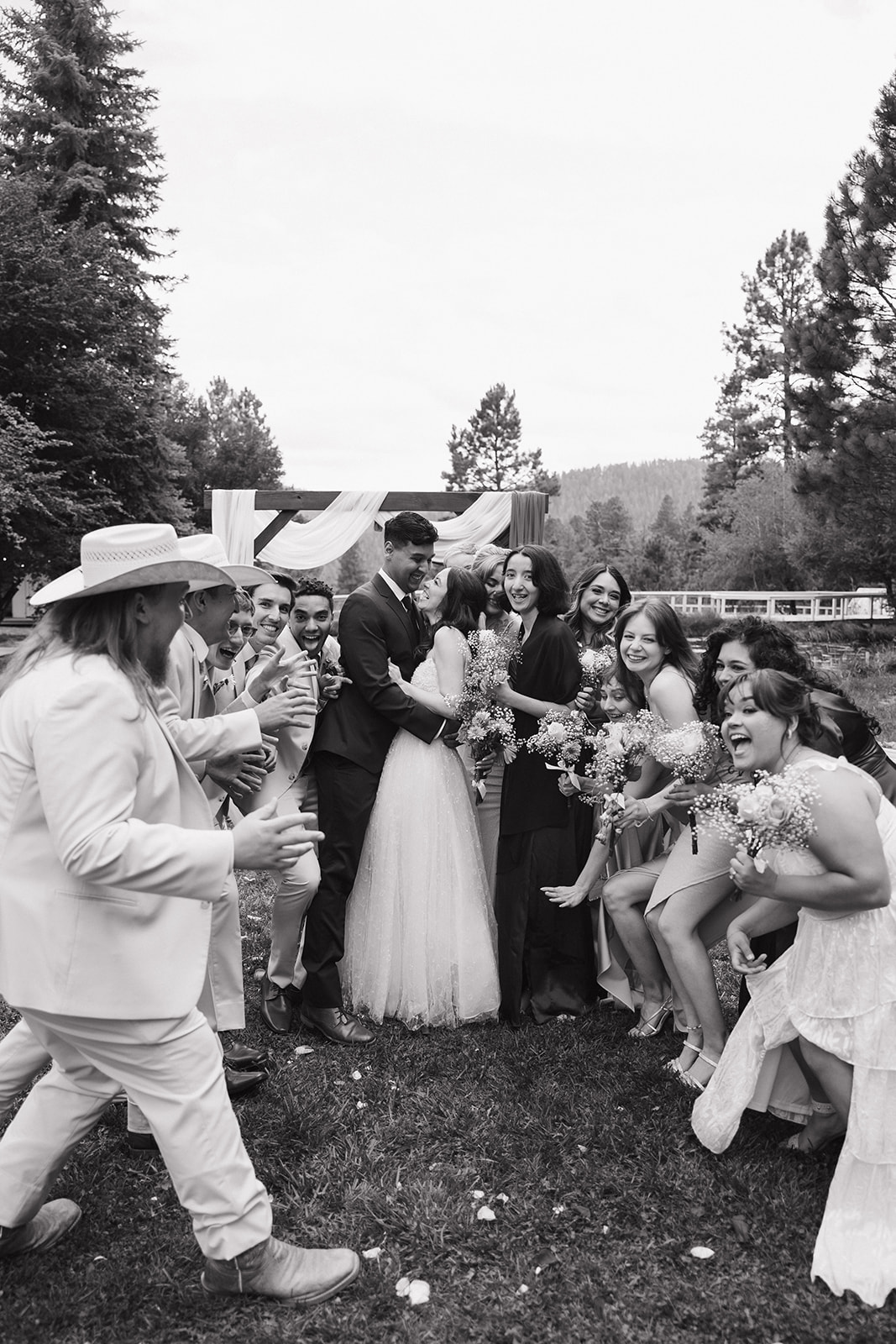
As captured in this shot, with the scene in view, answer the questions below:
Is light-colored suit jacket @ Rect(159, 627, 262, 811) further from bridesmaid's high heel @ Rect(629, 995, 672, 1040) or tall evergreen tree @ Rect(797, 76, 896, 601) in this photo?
tall evergreen tree @ Rect(797, 76, 896, 601)

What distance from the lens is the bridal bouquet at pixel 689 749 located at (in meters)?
3.88

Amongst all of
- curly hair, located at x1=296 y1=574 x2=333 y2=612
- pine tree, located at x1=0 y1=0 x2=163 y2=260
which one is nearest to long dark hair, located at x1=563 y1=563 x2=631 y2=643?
curly hair, located at x1=296 y1=574 x2=333 y2=612

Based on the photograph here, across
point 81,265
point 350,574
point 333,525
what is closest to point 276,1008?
point 333,525

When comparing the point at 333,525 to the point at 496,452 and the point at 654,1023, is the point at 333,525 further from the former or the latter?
the point at 496,452

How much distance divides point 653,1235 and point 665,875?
1.52 m

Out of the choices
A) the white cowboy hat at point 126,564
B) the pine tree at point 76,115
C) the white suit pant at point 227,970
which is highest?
the pine tree at point 76,115

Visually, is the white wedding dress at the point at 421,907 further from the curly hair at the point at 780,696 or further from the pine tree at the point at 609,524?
the pine tree at the point at 609,524

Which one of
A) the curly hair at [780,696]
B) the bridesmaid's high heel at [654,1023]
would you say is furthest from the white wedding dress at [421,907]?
the curly hair at [780,696]

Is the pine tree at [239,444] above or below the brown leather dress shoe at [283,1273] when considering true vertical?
above

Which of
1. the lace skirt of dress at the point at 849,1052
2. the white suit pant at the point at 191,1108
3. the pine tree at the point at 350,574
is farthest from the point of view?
the pine tree at the point at 350,574

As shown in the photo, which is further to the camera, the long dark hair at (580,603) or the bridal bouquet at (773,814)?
the long dark hair at (580,603)

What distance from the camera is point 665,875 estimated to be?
434 cm

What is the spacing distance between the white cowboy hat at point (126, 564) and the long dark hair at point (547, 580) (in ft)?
8.23

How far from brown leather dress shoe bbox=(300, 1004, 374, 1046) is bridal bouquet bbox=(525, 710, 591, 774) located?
1576 mm
